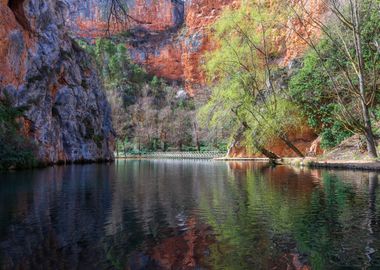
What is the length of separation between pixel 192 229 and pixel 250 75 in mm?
22659

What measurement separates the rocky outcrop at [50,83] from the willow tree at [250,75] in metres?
12.4

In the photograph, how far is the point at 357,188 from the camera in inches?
532

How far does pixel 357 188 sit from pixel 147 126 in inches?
2206

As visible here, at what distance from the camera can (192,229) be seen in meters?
7.91

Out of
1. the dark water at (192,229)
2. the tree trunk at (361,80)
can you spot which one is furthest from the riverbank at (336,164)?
the dark water at (192,229)

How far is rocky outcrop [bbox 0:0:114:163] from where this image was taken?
3095 centimetres

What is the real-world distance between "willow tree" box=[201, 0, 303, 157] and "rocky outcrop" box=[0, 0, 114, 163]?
40.6 ft

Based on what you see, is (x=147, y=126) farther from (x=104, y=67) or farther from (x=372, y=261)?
(x=372, y=261)

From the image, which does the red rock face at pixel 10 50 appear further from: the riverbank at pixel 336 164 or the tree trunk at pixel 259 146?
the riverbank at pixel 336 164

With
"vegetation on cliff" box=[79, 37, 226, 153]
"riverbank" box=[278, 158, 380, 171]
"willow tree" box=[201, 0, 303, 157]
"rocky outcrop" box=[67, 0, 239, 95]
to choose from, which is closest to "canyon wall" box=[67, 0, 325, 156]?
"rocky outcrop" box=[67, 0, 239, 95]

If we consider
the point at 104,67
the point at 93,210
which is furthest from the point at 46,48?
the point at 104,67

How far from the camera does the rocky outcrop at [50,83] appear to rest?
30953 millimetres

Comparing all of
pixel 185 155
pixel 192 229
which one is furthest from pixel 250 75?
pixel 185 155

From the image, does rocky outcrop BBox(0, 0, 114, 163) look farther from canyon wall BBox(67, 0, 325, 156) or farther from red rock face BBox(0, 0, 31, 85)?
canyon wall BBox(67, 0, 325, 156)
